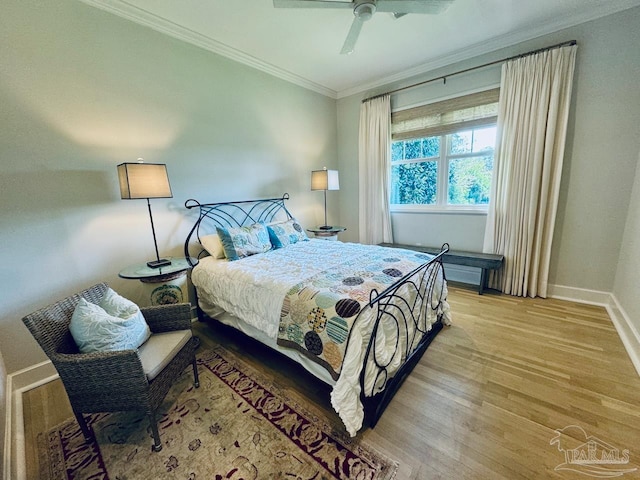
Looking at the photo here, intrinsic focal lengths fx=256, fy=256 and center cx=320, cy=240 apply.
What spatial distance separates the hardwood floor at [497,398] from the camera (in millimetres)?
1323

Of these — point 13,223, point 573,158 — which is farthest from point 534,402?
point 13,223

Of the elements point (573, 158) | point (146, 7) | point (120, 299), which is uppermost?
point (146, 7)

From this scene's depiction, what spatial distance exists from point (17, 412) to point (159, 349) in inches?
41.7

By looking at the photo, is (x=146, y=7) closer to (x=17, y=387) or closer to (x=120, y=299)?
(x=120, y=299)

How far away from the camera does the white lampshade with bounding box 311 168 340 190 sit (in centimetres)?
380

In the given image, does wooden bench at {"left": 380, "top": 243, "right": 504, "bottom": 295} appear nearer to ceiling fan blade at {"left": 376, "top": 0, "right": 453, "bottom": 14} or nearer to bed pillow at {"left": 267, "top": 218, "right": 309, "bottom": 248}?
bed pillow at {"left": 267, "top": 218, "right": 309, "bottom": 248}

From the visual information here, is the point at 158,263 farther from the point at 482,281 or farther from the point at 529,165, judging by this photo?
the point at 529,165

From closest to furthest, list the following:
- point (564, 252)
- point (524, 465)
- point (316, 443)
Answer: point (524, 465)
point (316, 443)
point (564, 252)

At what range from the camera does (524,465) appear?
1.27m

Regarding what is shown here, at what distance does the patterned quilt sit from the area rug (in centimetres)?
38

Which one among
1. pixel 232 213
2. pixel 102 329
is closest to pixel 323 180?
pixel 232 213

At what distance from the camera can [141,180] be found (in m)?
2.05

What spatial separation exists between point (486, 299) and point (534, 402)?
5.34ft

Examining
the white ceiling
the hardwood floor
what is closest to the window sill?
the hardwood floor
